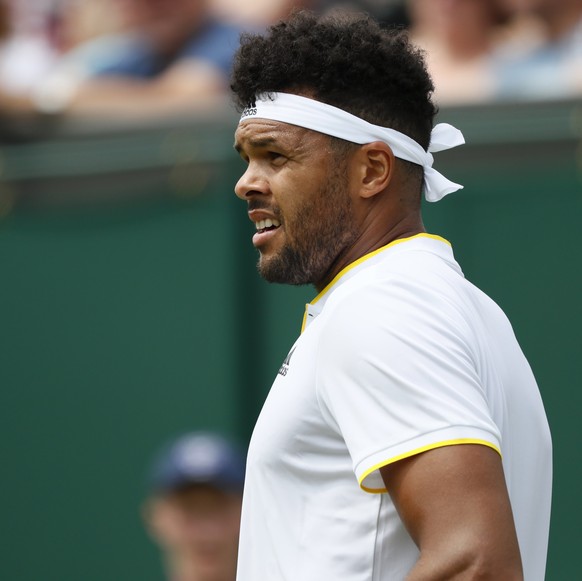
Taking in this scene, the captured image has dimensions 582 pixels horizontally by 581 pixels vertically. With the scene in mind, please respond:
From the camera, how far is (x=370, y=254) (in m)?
2.16

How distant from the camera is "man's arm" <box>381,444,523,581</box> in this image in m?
1.77

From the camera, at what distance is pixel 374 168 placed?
222cm

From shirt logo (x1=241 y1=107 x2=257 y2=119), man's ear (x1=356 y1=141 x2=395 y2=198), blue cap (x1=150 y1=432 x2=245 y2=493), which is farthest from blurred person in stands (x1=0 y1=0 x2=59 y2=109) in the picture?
man's ear (x1=356 y1=141 x2=395 y2=198)

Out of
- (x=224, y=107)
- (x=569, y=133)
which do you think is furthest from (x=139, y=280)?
(x=569, y=133)

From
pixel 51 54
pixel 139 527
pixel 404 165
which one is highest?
pixel 51 54

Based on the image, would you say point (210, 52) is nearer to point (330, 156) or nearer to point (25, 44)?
point (25, 44)

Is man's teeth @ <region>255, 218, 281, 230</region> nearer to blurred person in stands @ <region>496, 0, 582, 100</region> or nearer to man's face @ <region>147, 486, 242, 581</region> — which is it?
man's face @ <region>147, 486, 242, 581</region>

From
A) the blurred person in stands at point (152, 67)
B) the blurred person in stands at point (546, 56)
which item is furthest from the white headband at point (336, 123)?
the blurred person in stands at point (152, 67)

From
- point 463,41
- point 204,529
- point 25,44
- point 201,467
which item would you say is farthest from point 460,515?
point 25,44

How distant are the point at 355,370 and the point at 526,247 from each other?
10.2ft

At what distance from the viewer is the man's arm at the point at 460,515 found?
1768mm

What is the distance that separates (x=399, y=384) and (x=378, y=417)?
6 cm

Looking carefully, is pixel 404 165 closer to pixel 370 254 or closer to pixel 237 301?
pixel 370 254

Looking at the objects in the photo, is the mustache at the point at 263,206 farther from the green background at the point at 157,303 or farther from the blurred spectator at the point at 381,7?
the blurred spectator at the point at 381,7
